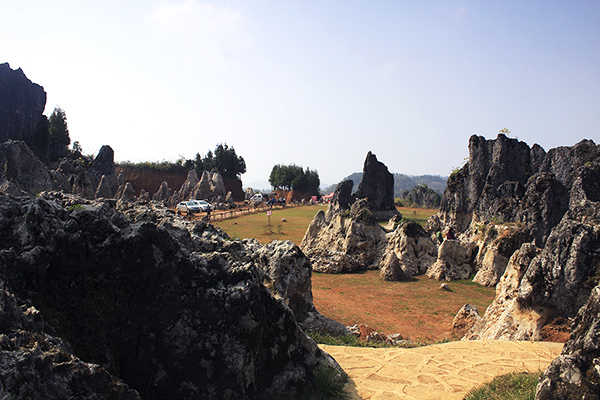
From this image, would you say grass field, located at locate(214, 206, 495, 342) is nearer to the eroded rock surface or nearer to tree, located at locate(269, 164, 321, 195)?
the eroded rock surface

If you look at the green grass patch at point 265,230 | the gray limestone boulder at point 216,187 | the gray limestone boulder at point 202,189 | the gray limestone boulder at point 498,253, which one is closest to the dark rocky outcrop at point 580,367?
the gray limestone boulder at point 498,253

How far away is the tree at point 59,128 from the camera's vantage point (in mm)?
49750

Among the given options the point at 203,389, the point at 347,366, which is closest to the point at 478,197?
the point at 347,366

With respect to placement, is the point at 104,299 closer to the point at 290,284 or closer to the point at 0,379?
the point at 0,379

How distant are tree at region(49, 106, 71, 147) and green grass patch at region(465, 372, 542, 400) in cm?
5623

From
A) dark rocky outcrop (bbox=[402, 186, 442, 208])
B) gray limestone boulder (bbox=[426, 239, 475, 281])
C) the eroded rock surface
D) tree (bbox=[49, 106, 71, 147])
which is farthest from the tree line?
gray limestone boulder (bbox=[426, 239, 475, 281])

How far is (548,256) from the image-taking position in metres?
8.57

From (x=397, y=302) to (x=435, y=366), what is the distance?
26.1ft

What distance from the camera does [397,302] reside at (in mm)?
Result: 14219

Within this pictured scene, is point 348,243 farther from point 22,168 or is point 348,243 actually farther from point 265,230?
point 22,168

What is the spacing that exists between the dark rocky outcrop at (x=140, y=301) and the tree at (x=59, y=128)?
54001mm

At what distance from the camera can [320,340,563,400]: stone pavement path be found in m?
5.45

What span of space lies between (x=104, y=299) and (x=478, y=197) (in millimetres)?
29766

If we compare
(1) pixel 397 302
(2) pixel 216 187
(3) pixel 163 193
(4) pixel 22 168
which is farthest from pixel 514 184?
(2) pixel 216 187
